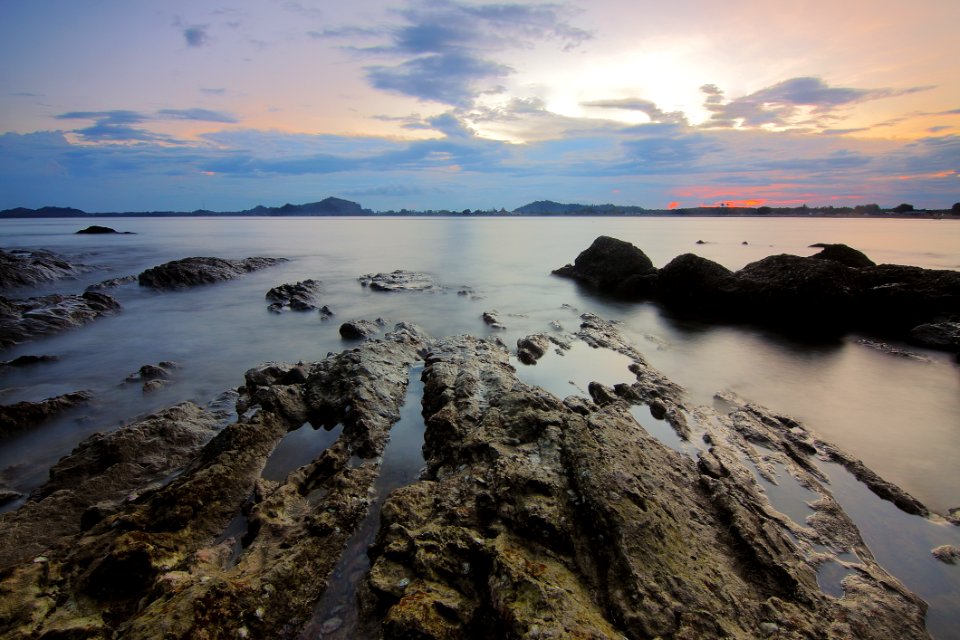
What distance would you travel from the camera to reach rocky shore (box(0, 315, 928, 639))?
2.94 m

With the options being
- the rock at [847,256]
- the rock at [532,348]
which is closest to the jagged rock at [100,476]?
the rock at [532,348]

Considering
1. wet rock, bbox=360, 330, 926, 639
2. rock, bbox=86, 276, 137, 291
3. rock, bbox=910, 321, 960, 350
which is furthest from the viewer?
rock, bbox=86, 276, 137, 291

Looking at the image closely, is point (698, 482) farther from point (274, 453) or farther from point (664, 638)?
point (274, 453)

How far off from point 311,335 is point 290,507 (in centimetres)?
882

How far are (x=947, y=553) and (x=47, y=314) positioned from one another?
19.7 m

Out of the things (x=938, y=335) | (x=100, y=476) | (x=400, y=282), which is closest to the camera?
(x=100, y=476)

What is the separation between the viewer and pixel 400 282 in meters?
22.1

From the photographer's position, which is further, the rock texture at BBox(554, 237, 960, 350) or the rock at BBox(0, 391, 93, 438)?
the rock texture at BBox(554, 237, 960, 350)

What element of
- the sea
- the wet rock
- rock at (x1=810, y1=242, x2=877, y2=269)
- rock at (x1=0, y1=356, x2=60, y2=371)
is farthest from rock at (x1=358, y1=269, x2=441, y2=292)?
rock at (x1=810, y1=242, x2=877, y2=269)

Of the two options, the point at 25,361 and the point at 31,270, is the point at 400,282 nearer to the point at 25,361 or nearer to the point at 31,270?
the point at 25,361

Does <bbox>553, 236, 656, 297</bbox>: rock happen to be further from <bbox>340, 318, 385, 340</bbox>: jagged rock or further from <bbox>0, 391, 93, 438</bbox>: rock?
<bbox>0, 391, 93, 438</bbox>: rock

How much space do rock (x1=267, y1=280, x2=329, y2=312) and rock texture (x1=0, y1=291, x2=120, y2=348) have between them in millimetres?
5166

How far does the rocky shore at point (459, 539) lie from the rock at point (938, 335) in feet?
29.6

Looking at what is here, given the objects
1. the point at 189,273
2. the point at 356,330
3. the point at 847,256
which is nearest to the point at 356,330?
the point at 356,330
